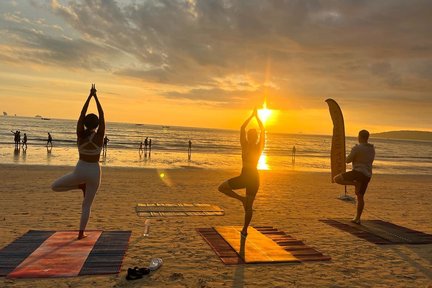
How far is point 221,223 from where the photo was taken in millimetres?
9375

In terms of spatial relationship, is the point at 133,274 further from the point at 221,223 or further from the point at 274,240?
the point at 221,223

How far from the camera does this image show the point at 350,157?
9.53m

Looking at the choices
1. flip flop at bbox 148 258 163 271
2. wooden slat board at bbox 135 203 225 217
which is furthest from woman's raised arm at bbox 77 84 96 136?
wooden slat board at bbox 135 203 225 217

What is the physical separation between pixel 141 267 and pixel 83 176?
6.45 feet

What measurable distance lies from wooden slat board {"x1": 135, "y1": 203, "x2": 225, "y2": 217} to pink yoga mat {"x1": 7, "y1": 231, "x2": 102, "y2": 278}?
2.83 m

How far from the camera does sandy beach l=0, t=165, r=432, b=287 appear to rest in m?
5.61

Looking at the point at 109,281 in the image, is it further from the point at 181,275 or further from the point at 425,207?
the point at 425,207

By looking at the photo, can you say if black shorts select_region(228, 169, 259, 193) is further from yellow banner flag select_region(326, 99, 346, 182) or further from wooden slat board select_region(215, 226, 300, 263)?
yellow banner flag select_region(326, 99, 346, 182)

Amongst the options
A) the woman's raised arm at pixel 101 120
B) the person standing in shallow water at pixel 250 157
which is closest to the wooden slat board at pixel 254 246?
the person standing in shallow water at pixel 250 157

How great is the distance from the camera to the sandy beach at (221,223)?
561cm

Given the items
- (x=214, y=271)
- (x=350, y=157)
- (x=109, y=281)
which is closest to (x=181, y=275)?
(x=214, y=271)

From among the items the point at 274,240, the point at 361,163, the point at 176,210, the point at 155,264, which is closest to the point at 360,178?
the point at 361,163

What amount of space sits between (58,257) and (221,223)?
4.26 metres

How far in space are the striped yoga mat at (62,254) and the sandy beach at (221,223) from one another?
20 centimetres
